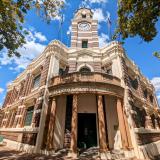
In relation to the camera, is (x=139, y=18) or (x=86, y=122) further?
(x=86, y=122)

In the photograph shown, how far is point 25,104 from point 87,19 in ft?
50.9

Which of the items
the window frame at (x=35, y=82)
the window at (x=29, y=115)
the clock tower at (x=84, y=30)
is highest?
the clock tower at (x=84, y=30)

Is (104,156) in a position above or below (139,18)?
below

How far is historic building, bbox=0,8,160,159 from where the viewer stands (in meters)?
10.6

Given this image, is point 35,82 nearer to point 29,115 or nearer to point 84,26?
point 29,115

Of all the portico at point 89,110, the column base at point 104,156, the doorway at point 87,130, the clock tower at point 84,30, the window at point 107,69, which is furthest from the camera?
the clock tower at point 84,30

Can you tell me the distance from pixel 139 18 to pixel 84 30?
13.9 m

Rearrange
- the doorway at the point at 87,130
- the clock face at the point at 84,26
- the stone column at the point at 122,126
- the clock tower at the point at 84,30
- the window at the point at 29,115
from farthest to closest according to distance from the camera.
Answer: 1. the clock face at the point at 84,26
2. the clock tower at the point at 84,30
3. the window at the point at 29,115
4. the doorway at the point at 87,130
5. the stone column at the point at 122,126

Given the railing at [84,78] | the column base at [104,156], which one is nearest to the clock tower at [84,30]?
the railing at [84,78]

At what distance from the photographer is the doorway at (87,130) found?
1220cm

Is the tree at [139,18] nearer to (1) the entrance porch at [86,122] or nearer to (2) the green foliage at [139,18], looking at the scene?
(2) the green foliage at [139,18]

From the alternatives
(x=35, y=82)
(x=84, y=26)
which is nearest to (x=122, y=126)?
(x=35, y=82)

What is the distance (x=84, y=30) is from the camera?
2034 centimetres

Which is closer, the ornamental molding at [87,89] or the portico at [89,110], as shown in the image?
the portico at [89,110]
